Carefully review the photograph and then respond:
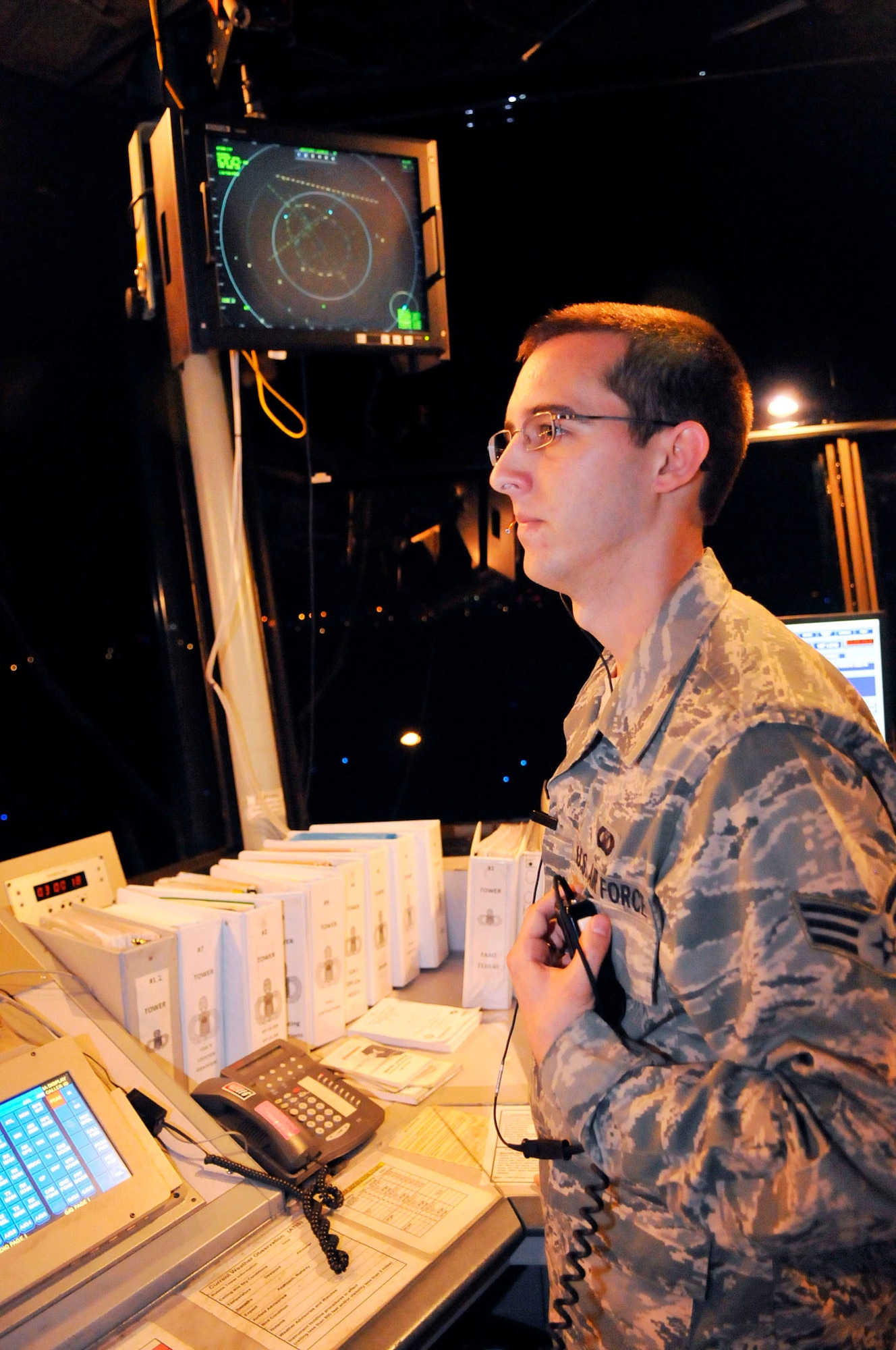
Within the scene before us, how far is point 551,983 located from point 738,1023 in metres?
0.25

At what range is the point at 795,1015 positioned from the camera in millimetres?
813

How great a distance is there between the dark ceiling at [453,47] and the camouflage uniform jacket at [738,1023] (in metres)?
2.11

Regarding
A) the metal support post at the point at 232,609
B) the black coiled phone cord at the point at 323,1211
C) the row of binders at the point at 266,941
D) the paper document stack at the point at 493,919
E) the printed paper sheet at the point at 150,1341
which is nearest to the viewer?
the printed paper sheet at the point at 150,1341

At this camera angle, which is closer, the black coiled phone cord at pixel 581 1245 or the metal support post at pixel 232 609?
the black coiled phone cord at pixel 581 1245

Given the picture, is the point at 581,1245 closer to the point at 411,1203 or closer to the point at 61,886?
the point at 411,1203

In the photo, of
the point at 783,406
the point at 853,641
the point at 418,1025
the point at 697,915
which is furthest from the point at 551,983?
the point at 783,406

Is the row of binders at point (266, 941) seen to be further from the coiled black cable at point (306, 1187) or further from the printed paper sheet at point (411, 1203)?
the printed paper sheet at point (411, 1203)

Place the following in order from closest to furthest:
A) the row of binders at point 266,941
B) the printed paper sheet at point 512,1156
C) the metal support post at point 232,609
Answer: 1. the printed paper sheet at point 512,1156
2. the row of binders at point 266,941
3. the metal support post at point 232,609

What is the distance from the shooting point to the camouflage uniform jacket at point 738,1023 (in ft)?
2.62

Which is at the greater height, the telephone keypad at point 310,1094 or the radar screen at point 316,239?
the radar screen at point 316,239

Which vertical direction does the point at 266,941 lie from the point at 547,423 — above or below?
below

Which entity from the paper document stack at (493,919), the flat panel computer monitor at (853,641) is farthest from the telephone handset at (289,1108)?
the flat panel computer monitor at (853,641)

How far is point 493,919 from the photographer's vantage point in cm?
195

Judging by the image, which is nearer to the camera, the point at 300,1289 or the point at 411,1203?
the point at 300,1289
